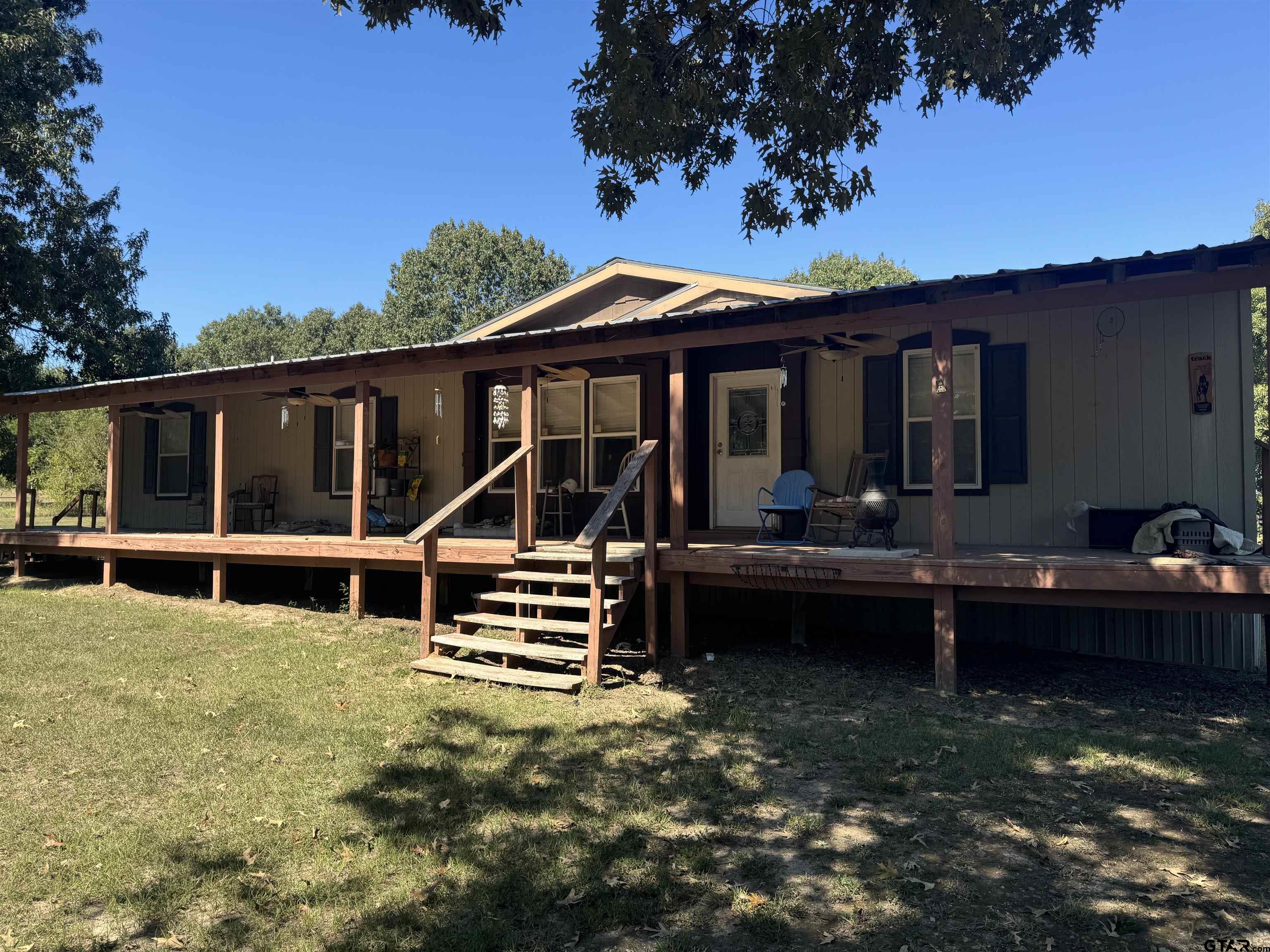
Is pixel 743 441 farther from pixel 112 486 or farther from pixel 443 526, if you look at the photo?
pixel 112 486

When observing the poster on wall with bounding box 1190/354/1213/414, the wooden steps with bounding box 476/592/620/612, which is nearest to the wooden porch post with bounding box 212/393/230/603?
the wooden steps with bounding box 476/592/620/612

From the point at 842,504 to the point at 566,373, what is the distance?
3.20 metres

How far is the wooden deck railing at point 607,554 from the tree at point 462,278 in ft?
105

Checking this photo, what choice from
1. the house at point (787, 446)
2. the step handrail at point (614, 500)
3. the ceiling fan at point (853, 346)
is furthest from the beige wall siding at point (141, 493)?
the ceiling fan at point (853, 346)

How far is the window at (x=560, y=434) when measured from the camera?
9.73 m

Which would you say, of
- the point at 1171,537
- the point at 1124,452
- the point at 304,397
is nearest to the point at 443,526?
the point at 304,397

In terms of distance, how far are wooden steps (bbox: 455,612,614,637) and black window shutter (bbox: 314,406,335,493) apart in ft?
20.2

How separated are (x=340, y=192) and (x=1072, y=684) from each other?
1445 inches

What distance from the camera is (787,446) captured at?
8445mm

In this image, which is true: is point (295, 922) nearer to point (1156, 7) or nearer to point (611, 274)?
point (611, 274)

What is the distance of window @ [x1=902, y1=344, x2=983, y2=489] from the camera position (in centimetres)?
752

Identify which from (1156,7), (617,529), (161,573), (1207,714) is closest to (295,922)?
(1207,714)

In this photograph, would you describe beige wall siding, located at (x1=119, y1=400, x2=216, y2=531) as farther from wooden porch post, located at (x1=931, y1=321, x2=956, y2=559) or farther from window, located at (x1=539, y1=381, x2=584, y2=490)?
wooden porch post, located at (x1=931, y1=321, x2=956, y2=559)

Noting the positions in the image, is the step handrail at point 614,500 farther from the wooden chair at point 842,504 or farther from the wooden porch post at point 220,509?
the wooden porch post at point 220,509
